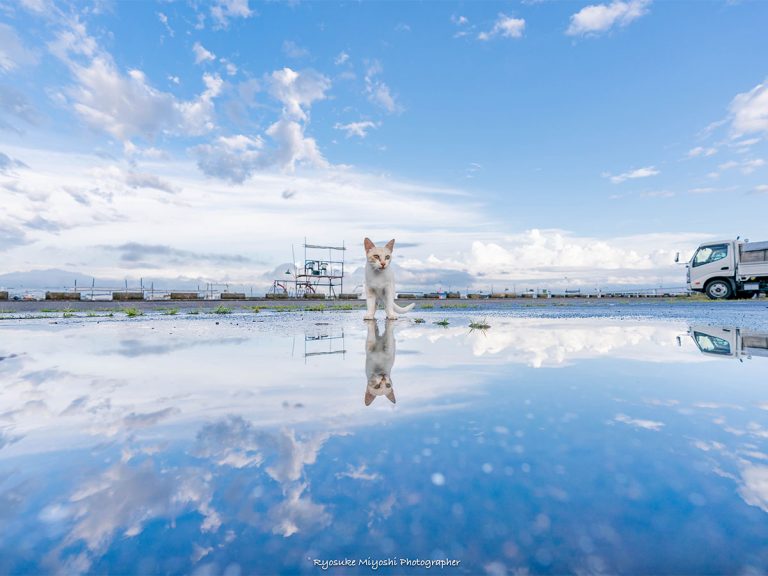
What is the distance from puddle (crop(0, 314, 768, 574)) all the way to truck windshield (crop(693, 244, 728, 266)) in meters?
22.4

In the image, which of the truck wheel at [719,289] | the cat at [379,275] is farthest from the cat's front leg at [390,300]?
the truck wheel at [719,289]

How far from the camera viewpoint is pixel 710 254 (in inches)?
796

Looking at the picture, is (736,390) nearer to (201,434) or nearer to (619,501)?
(619,501)

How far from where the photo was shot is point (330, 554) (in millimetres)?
917

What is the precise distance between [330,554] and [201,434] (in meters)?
1.06

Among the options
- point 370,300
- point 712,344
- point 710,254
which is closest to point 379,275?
point 370,300

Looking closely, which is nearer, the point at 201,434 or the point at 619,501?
the point at 619,501

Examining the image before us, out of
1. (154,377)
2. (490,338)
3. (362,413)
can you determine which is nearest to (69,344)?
(154,377)

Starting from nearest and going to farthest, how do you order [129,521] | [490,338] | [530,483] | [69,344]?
1. [129,521]
2. [530,483]
3. [69,344]
4. [490,338]

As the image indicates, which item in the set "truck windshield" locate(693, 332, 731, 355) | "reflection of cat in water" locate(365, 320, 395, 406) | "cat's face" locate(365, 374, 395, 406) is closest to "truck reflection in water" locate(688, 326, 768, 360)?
"truck windshield" locate(693, 332, 731, 355)

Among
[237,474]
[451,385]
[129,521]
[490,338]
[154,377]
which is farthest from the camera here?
[490,338]

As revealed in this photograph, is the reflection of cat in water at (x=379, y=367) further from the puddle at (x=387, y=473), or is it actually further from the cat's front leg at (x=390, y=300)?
the cat's front leg at (x=390, y=300)

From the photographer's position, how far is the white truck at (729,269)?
19.2 metres

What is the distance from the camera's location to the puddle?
916 millimetres
